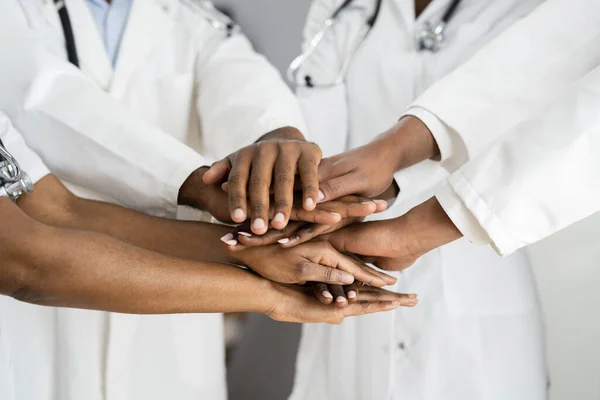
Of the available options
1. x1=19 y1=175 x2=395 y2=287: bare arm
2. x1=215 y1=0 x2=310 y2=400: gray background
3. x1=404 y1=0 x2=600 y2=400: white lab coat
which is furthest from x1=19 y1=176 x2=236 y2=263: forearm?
x1=215 y1=0 x2=310 y2=400: gray background

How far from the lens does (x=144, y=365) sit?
34.0 inches

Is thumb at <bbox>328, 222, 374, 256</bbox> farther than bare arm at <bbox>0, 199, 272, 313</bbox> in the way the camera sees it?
Yes

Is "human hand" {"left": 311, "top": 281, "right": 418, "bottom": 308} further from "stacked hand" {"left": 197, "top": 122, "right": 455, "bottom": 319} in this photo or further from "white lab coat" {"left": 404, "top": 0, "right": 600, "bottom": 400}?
"white lab coat" {"left": 404, "top": 0, "right": 600, "bottom": 400}

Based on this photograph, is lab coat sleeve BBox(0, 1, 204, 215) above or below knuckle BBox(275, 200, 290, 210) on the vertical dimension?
above

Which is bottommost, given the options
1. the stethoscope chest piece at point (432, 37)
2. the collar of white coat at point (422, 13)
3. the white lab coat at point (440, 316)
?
the white lab coat at point (440, 316)

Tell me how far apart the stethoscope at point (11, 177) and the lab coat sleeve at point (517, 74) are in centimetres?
51

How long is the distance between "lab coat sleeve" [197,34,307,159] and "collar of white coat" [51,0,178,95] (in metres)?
0.11

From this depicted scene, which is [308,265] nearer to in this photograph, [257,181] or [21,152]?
[257,181]

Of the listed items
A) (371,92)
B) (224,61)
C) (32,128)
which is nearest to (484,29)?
(371,92)

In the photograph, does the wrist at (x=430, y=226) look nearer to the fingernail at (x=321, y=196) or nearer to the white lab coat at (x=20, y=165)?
the fingernail at (x=321, y=196)

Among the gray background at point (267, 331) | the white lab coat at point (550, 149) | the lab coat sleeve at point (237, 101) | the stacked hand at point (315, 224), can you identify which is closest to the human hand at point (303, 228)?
the stacked hand at point (315, 224)

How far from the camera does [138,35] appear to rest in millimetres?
1006

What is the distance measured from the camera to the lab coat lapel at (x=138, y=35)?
0.97 metres

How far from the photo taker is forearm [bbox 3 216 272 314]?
596mm
